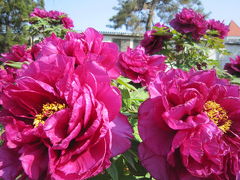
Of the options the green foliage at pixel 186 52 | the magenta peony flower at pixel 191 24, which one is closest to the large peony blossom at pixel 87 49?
the green foliage at pixel 186 52

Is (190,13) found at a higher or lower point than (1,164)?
higher

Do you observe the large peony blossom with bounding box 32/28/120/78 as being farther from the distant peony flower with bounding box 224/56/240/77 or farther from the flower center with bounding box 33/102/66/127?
the distant peony flower with bounding box 224/56/240/77

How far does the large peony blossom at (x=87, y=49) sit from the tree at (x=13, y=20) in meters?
22.0

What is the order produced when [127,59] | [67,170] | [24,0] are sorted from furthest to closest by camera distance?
1. [24,0]
2. [127,59]
3. [67,170]

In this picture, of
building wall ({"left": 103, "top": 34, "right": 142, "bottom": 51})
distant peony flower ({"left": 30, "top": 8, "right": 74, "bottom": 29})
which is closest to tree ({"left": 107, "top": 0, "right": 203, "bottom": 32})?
building wall ({"left": 103, "top": 34, "right": 142, "bottom": 51})

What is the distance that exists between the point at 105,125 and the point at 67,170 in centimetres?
Result: 15

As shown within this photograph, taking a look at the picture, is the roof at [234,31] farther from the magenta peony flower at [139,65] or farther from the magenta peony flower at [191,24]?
the magenta peony flower at [139,65]

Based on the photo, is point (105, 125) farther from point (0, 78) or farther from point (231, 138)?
point (0, 78)

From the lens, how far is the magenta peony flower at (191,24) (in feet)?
10.6

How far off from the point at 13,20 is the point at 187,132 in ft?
79.9

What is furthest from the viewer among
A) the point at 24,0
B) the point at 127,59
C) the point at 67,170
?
the point at 24,0

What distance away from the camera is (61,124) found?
724mm

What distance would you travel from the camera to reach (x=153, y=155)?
30.4 inches

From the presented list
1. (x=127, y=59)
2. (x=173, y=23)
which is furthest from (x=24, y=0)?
(x=127, y=59)
